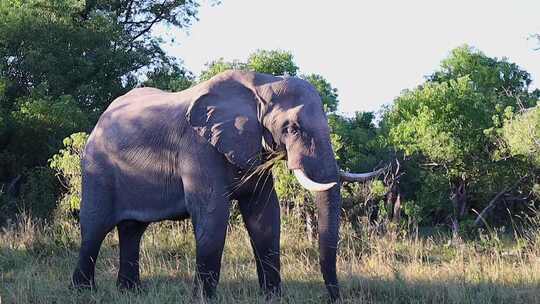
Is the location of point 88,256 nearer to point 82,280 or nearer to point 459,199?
point 82,280

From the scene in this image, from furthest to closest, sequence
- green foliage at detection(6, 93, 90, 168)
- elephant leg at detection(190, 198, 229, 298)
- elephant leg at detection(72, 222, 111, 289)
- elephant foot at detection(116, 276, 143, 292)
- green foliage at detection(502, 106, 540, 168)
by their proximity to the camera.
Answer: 1. green foliage at detection(502, 106, 540, 168)
2. green foliage at detection(6, 93, 90, 168)
3. elephant leg at detection(72, 222, 111, 289)
4. elephant foot at detection(116, 276, 143, 292)
5. elephant leg at detection(190, 198, 229, 298)

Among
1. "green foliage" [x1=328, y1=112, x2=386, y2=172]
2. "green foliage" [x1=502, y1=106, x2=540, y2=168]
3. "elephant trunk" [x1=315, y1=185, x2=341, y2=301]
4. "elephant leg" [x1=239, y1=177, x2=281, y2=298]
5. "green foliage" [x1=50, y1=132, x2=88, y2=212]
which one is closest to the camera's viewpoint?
"elephant trunk" [x1=315, y1=185, x2=341, y2=301]

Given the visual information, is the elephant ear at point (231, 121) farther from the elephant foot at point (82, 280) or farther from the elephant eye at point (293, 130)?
the elephant foot at point (82, 280)

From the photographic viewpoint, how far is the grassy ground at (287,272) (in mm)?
6582

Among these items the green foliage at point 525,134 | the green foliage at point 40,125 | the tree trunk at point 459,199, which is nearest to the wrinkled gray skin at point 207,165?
the green foliage at point 40,125

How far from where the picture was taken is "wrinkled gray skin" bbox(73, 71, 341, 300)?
6.65 meters

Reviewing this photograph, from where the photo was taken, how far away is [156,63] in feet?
77.5

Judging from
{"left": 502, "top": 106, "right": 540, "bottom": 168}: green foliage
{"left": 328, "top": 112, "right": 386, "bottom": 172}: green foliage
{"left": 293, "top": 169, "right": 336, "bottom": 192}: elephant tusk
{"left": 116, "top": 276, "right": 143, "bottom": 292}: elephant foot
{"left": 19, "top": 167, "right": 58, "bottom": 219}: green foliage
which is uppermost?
{"left": 328, "top": 112, "right": 386, "bottom": 172}: green foliage

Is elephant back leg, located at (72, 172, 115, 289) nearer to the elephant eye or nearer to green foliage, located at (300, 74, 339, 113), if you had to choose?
the elephant eye

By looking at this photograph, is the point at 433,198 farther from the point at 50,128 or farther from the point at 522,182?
the point at 50,128

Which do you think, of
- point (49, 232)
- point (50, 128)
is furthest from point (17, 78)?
point (49, 232)

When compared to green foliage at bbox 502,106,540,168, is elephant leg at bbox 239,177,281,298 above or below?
below

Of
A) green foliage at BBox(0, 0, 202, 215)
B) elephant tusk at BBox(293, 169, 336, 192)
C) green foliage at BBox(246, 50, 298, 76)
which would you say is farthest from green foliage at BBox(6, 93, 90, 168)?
elephant tusk at BBox(293, 169, 336, 192)

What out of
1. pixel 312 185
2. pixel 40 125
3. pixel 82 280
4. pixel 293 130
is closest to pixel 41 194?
pixel 40 125
